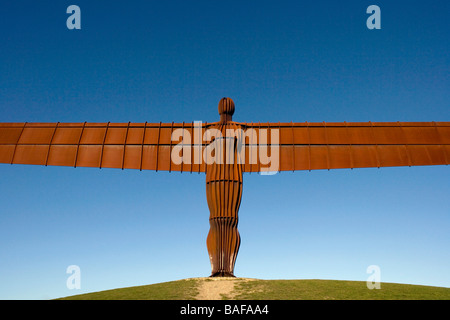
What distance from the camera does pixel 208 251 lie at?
17.9 meters

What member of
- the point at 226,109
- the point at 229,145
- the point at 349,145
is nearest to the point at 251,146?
the point at 229,145

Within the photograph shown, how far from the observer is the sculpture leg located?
17453 millimetres

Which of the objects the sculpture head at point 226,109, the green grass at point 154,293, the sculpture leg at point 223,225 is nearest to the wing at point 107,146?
the sculpture head at point 226,109

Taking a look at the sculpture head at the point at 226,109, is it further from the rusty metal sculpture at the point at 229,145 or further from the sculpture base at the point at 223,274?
the sculpture base at the point at 223,274

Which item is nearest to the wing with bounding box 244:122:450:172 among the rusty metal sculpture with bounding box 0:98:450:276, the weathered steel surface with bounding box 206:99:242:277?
the rusty metal sculpture with bounding box 0:98:450:276

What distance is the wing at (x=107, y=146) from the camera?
19.0m

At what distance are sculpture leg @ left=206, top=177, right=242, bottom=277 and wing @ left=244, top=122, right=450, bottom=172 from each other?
1.45 m

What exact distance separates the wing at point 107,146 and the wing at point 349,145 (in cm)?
278

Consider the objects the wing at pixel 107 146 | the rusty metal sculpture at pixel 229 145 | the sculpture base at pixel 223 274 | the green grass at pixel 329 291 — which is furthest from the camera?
the wing at pixel 107 146
